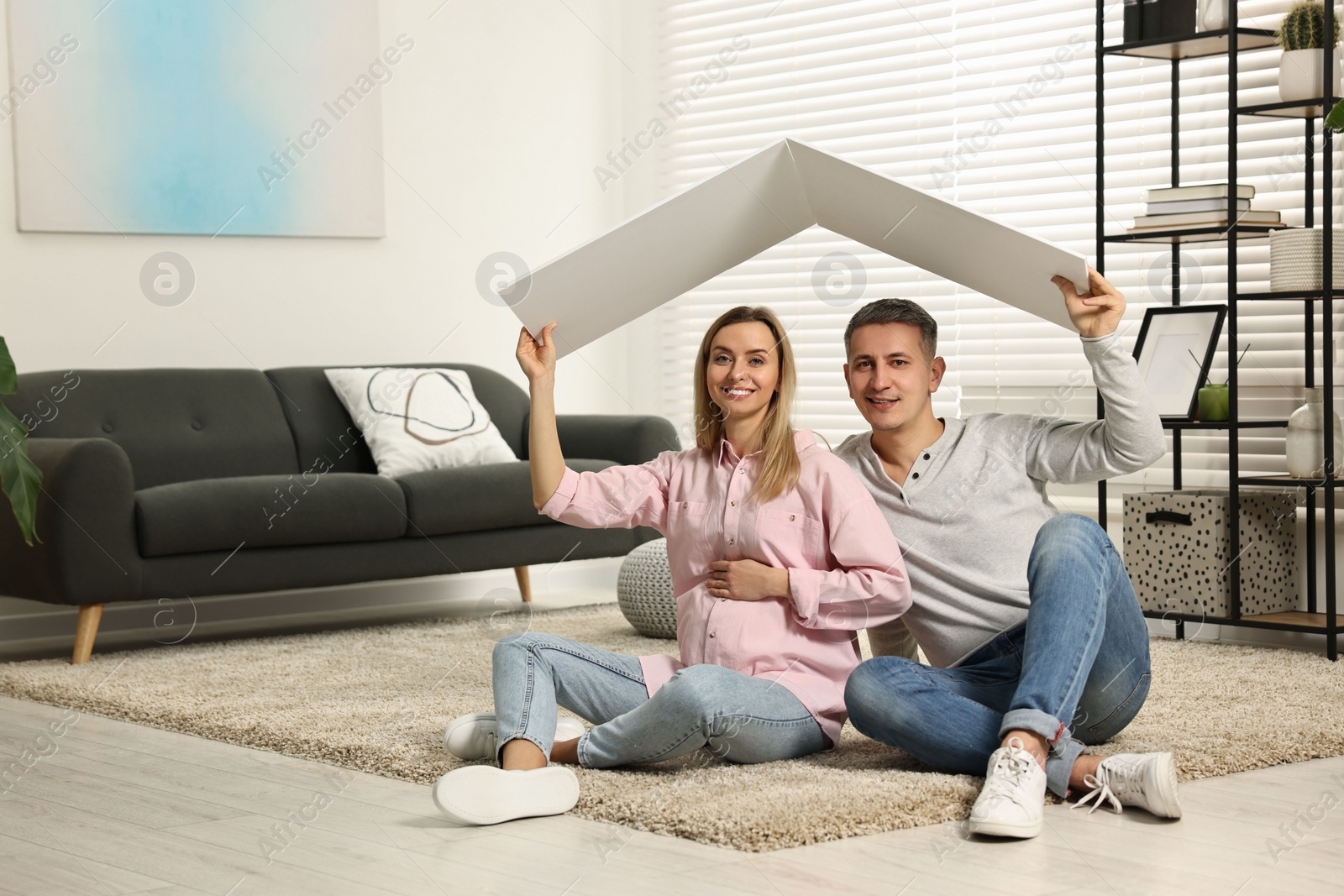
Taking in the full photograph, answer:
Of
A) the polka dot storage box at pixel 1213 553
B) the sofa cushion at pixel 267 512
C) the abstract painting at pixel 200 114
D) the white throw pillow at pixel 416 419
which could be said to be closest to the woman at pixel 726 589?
the sofa cushion at pixel 267 512

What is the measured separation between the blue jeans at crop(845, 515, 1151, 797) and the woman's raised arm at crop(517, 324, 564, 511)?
54 centimetres

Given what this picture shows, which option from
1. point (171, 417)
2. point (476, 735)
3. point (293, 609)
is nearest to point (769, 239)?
point (476, 735)

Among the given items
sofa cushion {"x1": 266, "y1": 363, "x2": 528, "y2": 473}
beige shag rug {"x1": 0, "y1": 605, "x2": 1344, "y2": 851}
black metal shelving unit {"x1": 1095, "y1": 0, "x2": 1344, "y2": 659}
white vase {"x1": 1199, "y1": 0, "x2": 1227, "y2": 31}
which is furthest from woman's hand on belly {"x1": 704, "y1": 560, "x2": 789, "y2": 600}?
sofa cushion {"x1": 266, "y1": 363, "x2": 528, "y2": 473}

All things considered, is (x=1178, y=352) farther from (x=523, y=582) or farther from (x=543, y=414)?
(x=543, y=414)

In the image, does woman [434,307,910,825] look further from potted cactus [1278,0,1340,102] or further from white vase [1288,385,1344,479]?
potted cactus [1278,0,1340,102]

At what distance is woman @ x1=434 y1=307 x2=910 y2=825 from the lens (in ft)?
7.07

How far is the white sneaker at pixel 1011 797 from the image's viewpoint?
1.87m

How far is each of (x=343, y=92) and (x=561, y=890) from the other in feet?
12.5

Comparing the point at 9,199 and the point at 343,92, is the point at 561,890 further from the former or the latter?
the point at 343,92

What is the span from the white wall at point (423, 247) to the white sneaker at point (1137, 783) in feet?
11.0

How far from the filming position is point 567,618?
439 cm

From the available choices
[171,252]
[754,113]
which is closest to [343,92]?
[171,252]

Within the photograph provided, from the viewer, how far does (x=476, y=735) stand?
2.33 m

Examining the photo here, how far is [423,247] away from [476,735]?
3166 mm
